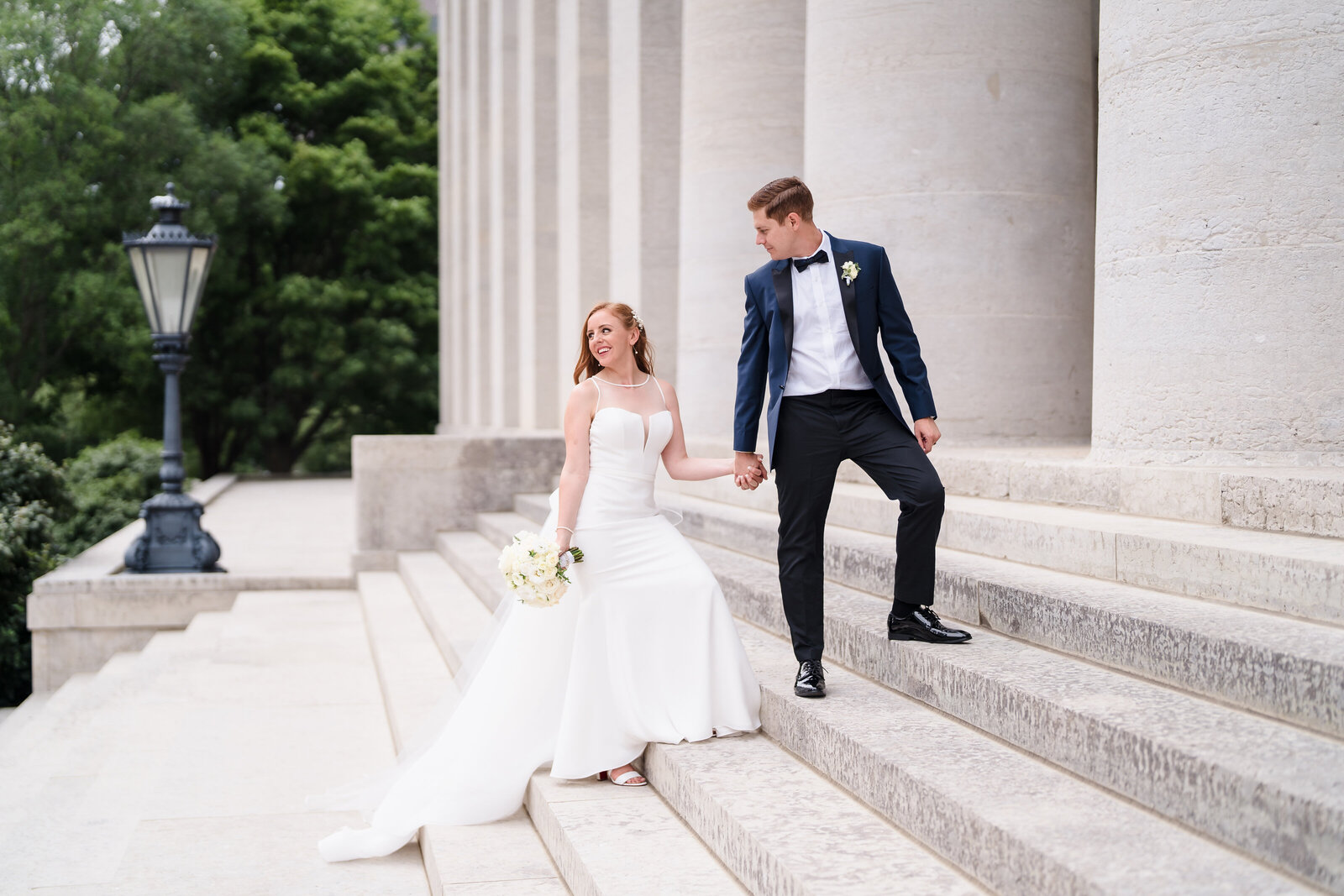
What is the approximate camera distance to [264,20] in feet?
132

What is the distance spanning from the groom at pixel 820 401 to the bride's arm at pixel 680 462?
227mm

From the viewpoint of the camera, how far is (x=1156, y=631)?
4562mm

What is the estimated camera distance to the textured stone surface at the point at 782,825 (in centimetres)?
382

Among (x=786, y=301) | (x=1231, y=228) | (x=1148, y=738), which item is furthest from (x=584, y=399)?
(x=1231, y=228)

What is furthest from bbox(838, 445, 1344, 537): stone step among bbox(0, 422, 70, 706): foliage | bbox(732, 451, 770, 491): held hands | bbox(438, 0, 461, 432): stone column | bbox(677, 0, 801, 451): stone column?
bbox(438, 0, 461, 432): stone column

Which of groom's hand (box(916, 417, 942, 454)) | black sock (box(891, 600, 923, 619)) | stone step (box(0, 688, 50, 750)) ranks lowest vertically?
stone step (box(0, 688, 50, 750))

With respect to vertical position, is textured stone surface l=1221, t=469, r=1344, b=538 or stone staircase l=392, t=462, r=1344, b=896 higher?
textured stone surface l=1221, t=469, r=1344, b=538

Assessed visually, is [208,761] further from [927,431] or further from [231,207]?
[231,207]

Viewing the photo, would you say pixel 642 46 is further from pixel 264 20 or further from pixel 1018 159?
pixel 264 20

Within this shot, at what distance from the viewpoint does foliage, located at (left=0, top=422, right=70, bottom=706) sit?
1562 cm

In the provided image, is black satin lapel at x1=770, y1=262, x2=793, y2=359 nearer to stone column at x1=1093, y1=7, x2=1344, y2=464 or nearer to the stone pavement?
stone column at x1=1093, y1=7, x2=1344, y2=464

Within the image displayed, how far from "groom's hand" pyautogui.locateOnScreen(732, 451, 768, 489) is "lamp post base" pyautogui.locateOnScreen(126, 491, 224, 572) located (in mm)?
10075

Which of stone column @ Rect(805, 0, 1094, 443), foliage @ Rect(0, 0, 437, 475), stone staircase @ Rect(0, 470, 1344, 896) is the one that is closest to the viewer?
stone staircase @ Rect(0, 470, 1344, 896)

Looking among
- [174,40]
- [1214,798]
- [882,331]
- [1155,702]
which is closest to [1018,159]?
[882,331]
